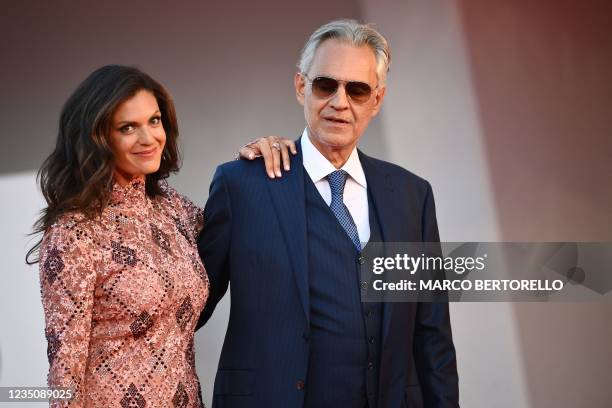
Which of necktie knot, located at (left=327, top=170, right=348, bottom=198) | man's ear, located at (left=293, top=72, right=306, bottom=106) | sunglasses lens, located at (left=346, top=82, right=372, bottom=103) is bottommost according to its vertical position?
necktie knot, located at (left=327, top=170, right=348, bottom=198)

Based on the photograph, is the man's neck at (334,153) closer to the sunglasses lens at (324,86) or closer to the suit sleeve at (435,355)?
the sunglasses lens at (324,86)

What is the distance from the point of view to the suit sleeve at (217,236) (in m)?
2.67

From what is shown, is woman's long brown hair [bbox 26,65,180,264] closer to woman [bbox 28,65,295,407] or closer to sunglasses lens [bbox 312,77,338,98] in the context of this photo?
woman [bbox 28,65,295,407]

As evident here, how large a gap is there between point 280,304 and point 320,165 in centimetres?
44

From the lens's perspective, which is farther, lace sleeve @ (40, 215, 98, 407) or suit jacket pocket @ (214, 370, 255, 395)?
suit jacket pocket @ (214, 370, 255, 395)

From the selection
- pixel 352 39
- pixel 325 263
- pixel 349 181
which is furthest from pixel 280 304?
pixel 352 39

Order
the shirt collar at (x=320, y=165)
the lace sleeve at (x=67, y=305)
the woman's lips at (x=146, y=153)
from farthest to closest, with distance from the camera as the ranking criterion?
the shirt collar at (x=320, y=165) → the woman's lips at (x=146, y=153) → the lace sleeve at (x=67, y=305)

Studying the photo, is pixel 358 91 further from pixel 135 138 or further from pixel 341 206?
pixel 135 138

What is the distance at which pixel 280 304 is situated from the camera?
8.46 ft

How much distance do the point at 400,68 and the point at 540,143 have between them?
29.1 inches

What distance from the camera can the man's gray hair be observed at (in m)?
2.77

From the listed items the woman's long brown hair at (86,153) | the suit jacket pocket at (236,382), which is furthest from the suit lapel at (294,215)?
the woman's long brown hair at (86,153)

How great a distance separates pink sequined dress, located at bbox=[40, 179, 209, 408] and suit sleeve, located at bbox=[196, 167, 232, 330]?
18cm

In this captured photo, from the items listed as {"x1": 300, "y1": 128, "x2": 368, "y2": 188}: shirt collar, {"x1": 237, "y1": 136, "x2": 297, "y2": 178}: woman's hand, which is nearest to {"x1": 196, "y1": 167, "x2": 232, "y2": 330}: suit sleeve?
{"x1": 237, "y1": 136, "x2": 297, "y2": 178}: woman's hand
